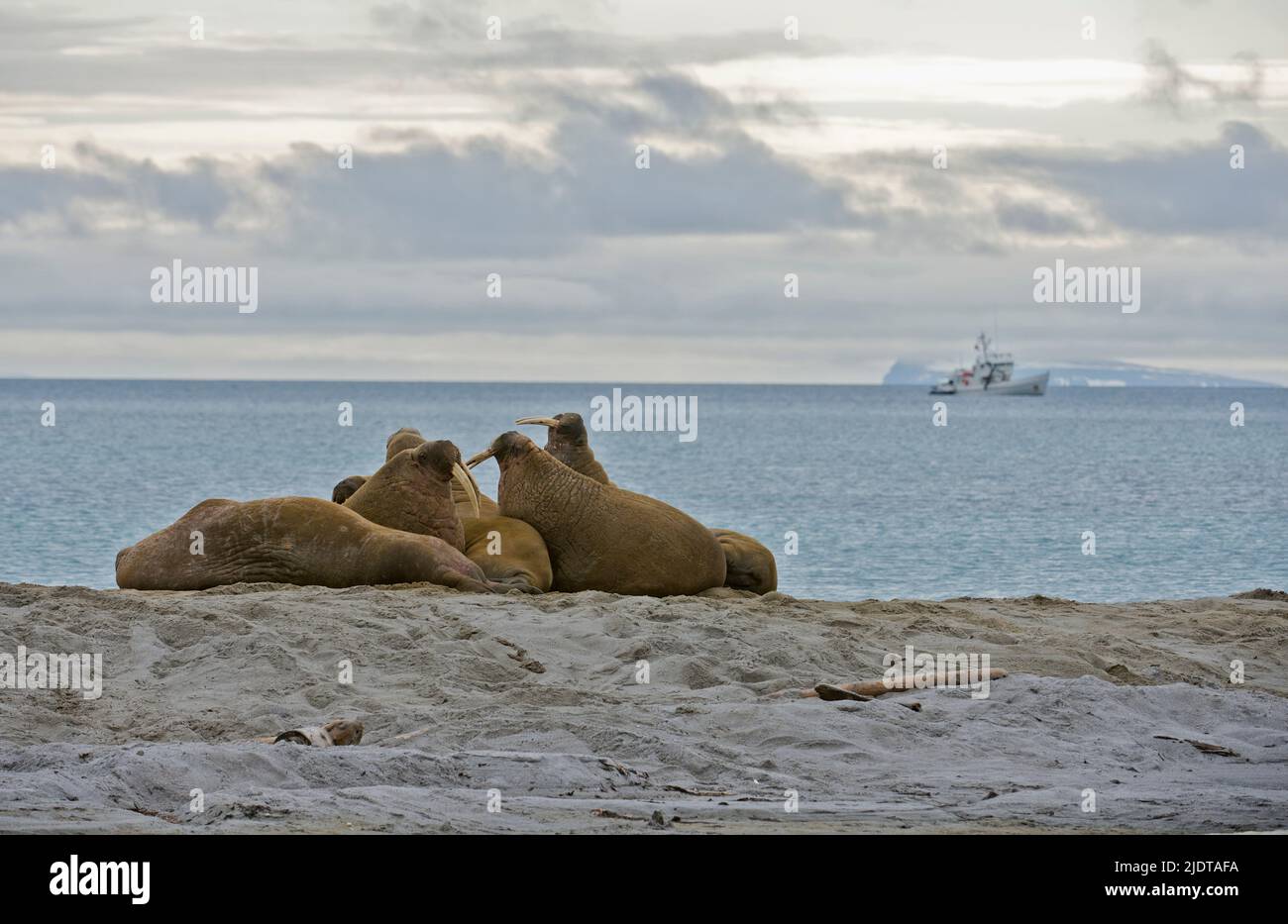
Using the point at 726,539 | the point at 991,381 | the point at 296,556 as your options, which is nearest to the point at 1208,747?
the point at 726,539

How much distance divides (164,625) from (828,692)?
3.86m

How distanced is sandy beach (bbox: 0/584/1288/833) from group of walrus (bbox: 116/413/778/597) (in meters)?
0.46

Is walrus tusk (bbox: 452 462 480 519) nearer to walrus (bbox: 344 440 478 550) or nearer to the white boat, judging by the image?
walrus (bbox: 344 440 478 550)

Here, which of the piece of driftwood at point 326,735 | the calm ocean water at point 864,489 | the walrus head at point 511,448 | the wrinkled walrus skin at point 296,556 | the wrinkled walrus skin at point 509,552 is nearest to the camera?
the piece of driftwood at point 326,735

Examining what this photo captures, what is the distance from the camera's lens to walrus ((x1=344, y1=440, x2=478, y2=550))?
12.2m

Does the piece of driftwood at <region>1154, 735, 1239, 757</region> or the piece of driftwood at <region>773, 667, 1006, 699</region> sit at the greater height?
the piece of driftwood at <region>773, 667, 1006, 699</region>

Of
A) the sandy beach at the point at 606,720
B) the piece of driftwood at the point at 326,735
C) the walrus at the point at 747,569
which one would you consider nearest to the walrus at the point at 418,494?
the sandy beach at the point at 606,720

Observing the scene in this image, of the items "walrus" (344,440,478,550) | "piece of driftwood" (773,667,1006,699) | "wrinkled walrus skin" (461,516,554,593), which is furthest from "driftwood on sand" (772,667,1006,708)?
"walrus" (344,440,478,550)

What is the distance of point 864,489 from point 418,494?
32.6 meters

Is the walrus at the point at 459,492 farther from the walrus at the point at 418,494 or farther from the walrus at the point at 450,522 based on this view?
the walrus at the point at 418,494

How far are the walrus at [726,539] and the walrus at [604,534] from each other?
0.37 metres

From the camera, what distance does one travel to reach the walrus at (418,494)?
12.2 metres
